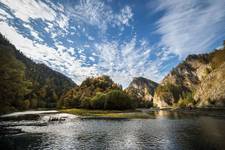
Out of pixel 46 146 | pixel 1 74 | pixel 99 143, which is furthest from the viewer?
pixel 1 74

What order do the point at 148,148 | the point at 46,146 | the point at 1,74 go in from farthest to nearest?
the point at 1,74 < the point at 46,146 < the point at 148,148

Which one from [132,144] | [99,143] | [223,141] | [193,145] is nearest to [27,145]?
[99,143]

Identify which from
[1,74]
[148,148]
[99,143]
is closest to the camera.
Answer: [148,148]

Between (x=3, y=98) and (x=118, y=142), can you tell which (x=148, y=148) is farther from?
(x=3, y=98)

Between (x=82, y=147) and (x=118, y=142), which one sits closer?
(x=82, y=147)

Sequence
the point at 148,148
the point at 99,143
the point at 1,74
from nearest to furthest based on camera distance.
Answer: the point at 148,148 < the point at 99,143 < the point at 1,74

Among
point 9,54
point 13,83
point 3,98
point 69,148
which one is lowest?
point 69,148

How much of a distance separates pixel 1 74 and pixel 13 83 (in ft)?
12.0

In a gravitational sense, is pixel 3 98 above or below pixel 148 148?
above

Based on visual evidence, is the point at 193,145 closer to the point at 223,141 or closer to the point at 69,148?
the point at 223,141

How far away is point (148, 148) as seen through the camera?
152 feet

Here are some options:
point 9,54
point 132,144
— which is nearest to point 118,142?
point 132,144

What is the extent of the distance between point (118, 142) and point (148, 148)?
30.5 feet

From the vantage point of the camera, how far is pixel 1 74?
5719 centimetres
